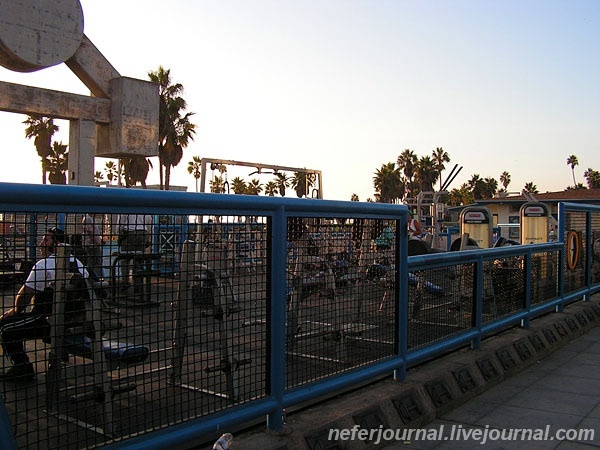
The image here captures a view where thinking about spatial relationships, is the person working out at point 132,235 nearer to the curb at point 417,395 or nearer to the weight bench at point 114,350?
the weight bench at point 114,350

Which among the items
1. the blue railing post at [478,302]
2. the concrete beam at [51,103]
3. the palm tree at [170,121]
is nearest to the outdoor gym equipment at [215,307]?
the blue railing post at [478,302]

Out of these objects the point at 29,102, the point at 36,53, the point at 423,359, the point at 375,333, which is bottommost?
the point at 423,359

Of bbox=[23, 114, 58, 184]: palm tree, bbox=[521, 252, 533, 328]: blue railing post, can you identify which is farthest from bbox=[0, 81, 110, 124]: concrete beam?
bbox=[23, 114, 58, 184]: palm tree

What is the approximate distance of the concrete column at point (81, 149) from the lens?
1827cm

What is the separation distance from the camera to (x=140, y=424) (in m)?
2.93

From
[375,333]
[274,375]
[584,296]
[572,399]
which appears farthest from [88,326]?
[584,296]

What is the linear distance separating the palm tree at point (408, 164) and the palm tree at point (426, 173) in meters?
0.92

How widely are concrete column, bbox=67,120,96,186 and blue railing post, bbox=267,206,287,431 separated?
52.7 ft

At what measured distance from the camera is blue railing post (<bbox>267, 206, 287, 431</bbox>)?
354cm

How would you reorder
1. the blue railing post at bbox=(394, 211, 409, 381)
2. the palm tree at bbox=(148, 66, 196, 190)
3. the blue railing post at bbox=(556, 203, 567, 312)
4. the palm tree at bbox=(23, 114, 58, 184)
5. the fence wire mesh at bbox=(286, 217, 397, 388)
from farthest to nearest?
the palm tree at bbox=(23, 114, 58, 184)
the palm tree at bbox=(148, 66, 196, 190)
the blue railing post at bbox=(556, 203, 567, 312)
the blue railing post at bbox=(394, 211, 409, 381)
the fence wire mesh at bbox=(286, 217, 397, 388)

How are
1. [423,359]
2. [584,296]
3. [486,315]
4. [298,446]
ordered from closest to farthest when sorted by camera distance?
1. [298,446]
2. [423,359]
3. [486,315]
4. [584,296]

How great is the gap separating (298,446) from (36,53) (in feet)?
50.5

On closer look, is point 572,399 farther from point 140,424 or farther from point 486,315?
point 140,424

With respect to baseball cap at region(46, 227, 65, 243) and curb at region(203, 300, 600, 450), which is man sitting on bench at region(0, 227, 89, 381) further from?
curb at region(203, 300, 600, 450)
